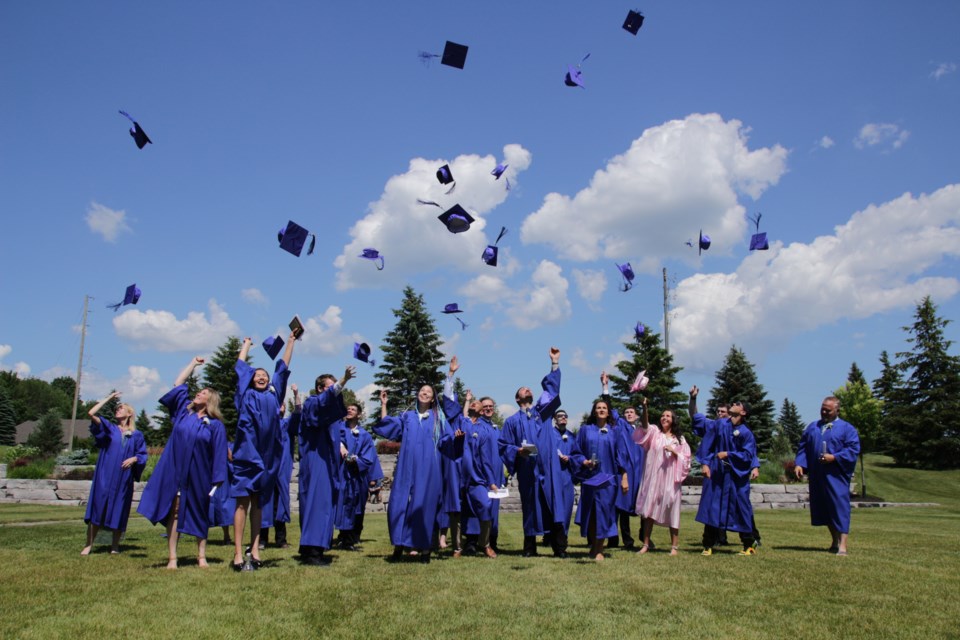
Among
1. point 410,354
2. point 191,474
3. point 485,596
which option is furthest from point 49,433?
point 485,596

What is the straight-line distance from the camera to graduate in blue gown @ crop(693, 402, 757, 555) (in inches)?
392

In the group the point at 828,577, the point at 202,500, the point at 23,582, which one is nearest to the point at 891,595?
the point at 828,577

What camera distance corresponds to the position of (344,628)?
488 centimetres

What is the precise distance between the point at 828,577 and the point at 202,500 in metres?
7.06

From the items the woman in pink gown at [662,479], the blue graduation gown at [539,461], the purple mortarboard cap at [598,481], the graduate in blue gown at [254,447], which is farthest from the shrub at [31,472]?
the purple mortarboard cap at [598,481]

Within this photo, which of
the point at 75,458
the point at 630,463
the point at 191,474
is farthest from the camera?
the point at 75,458

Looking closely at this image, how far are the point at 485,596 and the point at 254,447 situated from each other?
10.3 ft

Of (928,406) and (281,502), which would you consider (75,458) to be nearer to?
(281,502)

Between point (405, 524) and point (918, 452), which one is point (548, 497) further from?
point (918, 452)

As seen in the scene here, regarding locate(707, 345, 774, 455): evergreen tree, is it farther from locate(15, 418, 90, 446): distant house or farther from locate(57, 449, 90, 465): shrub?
locate(15, 418, 90, 446): distant house

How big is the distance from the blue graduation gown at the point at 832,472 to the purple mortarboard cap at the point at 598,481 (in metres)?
3.64

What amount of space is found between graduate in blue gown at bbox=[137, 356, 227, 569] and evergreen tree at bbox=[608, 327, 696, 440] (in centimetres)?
3358

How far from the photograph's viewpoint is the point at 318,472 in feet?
26.6

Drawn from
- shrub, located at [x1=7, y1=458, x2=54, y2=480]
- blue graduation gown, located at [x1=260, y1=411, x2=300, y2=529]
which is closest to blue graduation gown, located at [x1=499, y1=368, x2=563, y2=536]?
blue graduation gown, located at [x1=260, y1=411, x2=300, y2=529]
